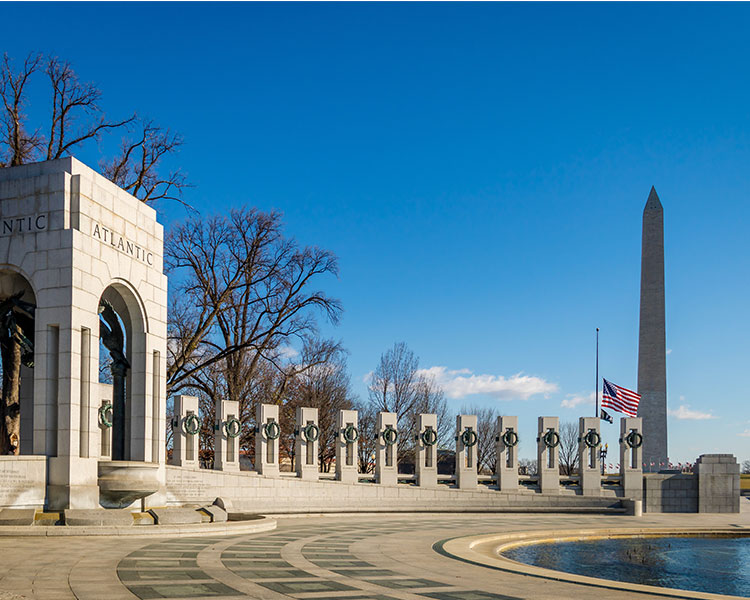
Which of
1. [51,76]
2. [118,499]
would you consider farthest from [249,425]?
[118,499]

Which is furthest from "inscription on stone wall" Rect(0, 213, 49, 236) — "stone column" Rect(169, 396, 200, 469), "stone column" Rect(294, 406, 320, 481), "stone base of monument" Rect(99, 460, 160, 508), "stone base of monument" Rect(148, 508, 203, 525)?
"stone column" Rect(294, 406, 320, 481)

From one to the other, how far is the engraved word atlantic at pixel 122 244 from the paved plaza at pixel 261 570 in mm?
8066

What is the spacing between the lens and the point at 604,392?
4172cm

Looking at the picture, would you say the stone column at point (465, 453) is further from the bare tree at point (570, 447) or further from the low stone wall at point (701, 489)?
the bare tree at point (570, 447)

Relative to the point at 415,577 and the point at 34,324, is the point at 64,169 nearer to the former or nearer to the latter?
the point at 34,324

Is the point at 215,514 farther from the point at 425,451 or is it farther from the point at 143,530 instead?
the point at 425,451

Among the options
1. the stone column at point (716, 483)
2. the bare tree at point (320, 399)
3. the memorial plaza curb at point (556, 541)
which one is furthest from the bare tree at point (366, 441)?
the memorial plaza curb at point (556, 541)

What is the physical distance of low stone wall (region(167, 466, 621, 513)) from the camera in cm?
2821

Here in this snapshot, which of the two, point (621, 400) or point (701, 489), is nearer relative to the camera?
point (701, 489)

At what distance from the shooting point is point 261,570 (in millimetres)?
14742

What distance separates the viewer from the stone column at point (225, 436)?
103ft

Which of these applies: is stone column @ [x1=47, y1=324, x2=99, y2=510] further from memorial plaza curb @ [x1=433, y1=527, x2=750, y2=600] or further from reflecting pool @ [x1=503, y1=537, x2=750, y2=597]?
reflecting pool @ [x1=503, y1=537, x2=750, y2=597]

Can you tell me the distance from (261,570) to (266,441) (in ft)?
58.4

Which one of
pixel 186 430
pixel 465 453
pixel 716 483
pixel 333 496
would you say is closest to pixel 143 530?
pixel 186 430
